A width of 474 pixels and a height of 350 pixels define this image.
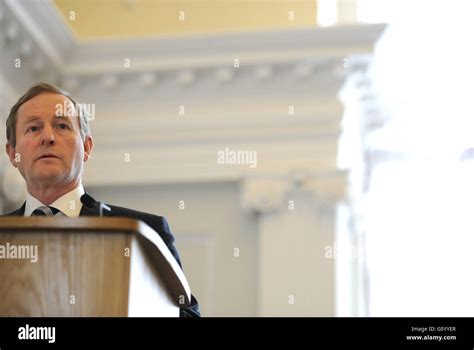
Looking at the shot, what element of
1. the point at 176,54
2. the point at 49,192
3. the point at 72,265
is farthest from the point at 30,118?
the point at 176,54

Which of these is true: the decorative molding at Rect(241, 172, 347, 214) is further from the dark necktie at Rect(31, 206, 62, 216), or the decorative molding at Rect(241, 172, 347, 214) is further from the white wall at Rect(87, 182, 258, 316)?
the dark necktie at Rect(31, 206, 62, 216)

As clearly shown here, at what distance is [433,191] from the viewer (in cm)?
371

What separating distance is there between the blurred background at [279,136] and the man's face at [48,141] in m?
1.48

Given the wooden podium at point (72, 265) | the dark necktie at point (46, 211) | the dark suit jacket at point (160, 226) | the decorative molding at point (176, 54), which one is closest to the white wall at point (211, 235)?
the decorative molding at point (176, 54)

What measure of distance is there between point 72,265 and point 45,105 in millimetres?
512

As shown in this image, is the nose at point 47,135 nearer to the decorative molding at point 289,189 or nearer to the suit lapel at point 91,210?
the suit lapel at point 91,210

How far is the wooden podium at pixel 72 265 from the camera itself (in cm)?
151

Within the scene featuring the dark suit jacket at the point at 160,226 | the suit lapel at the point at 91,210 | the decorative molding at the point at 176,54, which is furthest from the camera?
the decorative molding at the point at 176,54

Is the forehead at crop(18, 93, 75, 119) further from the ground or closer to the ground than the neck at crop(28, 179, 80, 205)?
further from the ground

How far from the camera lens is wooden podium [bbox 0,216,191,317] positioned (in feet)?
4.97

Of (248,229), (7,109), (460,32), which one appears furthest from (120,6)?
(460,32)

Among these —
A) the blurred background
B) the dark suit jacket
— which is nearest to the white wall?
the blurred background

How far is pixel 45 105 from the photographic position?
6.43ft

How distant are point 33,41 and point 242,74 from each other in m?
0.73
